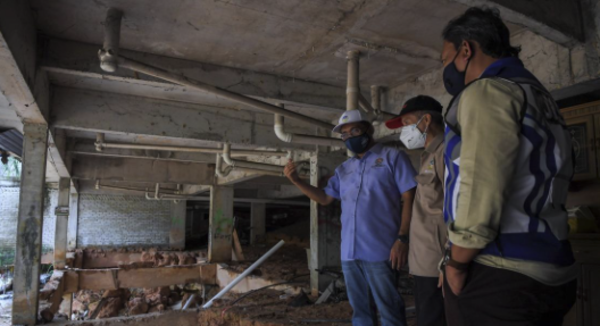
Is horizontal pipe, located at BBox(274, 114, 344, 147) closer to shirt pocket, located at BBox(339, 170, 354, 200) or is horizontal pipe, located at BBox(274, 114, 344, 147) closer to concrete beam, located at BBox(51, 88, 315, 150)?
concrete beam, located at BBox(51, 88, 315, 150)

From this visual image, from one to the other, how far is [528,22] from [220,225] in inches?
361

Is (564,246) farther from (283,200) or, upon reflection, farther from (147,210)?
(147,210)

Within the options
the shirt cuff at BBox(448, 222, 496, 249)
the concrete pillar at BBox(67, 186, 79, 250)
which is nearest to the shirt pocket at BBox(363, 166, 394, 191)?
the shirt cuff at BBox(448, 222, 496, 249)

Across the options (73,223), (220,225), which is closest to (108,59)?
(220,225)

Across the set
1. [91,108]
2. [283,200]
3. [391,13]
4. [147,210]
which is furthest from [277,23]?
[147,210]

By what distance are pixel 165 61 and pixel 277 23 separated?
135 cm

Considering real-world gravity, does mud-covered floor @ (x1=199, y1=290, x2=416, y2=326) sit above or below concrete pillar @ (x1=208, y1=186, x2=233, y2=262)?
below

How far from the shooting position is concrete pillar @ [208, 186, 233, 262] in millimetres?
10562

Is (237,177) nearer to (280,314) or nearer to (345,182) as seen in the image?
(280,314)

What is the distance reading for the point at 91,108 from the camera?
17.5 feet

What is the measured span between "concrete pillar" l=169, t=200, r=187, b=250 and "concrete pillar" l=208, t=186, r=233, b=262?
18.2ft

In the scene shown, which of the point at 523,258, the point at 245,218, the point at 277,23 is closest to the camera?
the point at 523,258

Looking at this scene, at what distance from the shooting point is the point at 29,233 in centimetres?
479

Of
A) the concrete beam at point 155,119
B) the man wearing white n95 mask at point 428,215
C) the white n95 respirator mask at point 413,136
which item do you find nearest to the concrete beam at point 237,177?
the concrete beam at point 155,119
